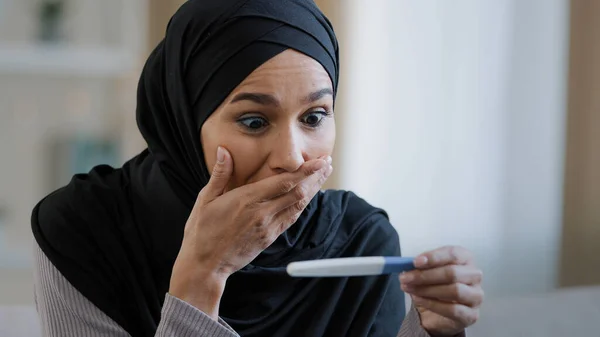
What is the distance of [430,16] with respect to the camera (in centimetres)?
264

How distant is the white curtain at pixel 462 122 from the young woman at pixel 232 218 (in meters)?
1.21

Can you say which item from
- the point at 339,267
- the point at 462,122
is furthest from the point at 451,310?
the point at 462,122

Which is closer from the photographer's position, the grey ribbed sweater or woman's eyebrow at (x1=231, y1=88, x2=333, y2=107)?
woman's eyebrow at (x1=231, y1=88, x2=333, y2=107)

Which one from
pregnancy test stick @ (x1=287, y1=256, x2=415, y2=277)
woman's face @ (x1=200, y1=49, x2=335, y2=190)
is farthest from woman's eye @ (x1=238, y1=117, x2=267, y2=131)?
pregnancy test stick @ (x1=287, y1=256, x2=415, y2=277)

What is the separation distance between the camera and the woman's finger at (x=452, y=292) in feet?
3.52

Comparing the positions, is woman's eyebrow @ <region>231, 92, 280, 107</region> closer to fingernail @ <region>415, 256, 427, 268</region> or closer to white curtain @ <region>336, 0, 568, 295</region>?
fingernail @ <region>415, 256, 427, 268</region>

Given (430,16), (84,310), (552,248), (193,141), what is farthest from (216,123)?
(552,248)

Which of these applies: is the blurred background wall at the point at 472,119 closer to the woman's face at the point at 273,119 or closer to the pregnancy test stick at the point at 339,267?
the woman's face at the point at 273,119

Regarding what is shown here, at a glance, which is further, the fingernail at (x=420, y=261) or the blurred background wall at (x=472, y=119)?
the blurred background wall at (x=472, y=119)

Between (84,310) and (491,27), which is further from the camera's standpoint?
(491,27)

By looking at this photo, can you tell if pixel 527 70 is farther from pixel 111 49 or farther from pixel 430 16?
pixel 111 49

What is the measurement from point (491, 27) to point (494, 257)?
745 millimetres

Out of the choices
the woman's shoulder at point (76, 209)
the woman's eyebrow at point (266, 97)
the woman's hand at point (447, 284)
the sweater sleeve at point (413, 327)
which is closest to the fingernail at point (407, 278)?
the woman's hand at point (447, 284)

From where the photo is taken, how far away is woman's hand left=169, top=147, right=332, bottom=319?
3.54 feet
